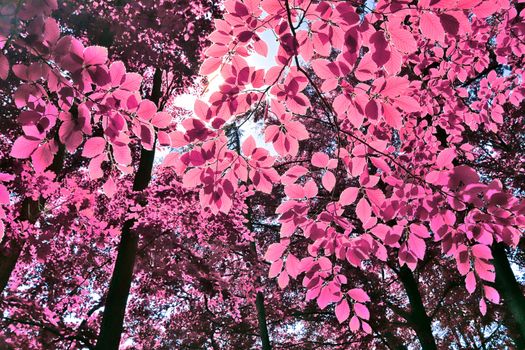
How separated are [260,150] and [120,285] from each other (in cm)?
526

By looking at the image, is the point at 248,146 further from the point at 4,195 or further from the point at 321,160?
the point at 4,195

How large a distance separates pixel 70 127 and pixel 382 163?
1.77 metres

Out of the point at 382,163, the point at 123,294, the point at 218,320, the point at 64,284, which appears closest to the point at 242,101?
the point at 382,163

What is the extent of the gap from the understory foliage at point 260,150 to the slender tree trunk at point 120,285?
0.03 meters

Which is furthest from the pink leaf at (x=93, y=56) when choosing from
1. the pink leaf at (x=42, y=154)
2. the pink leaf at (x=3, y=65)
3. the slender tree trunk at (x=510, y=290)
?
the slender tree trunk at (x=510, y=290)

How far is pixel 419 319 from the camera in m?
8.81

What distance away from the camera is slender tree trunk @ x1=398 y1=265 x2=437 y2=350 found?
862 centimetres

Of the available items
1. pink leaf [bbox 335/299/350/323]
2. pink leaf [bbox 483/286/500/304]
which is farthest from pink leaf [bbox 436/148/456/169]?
pink leaf [bbox 335/299/350/323]

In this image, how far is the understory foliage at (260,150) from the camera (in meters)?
1.69

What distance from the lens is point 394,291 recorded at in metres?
16.7

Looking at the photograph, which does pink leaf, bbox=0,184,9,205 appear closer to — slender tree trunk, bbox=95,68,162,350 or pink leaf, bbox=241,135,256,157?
pink leaf, bbox=241,135,256,157

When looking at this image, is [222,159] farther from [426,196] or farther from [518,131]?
[518,131]

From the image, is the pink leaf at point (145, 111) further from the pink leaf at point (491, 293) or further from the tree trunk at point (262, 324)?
the tree trunk at point (262, 324)

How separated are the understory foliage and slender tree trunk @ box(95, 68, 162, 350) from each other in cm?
3
